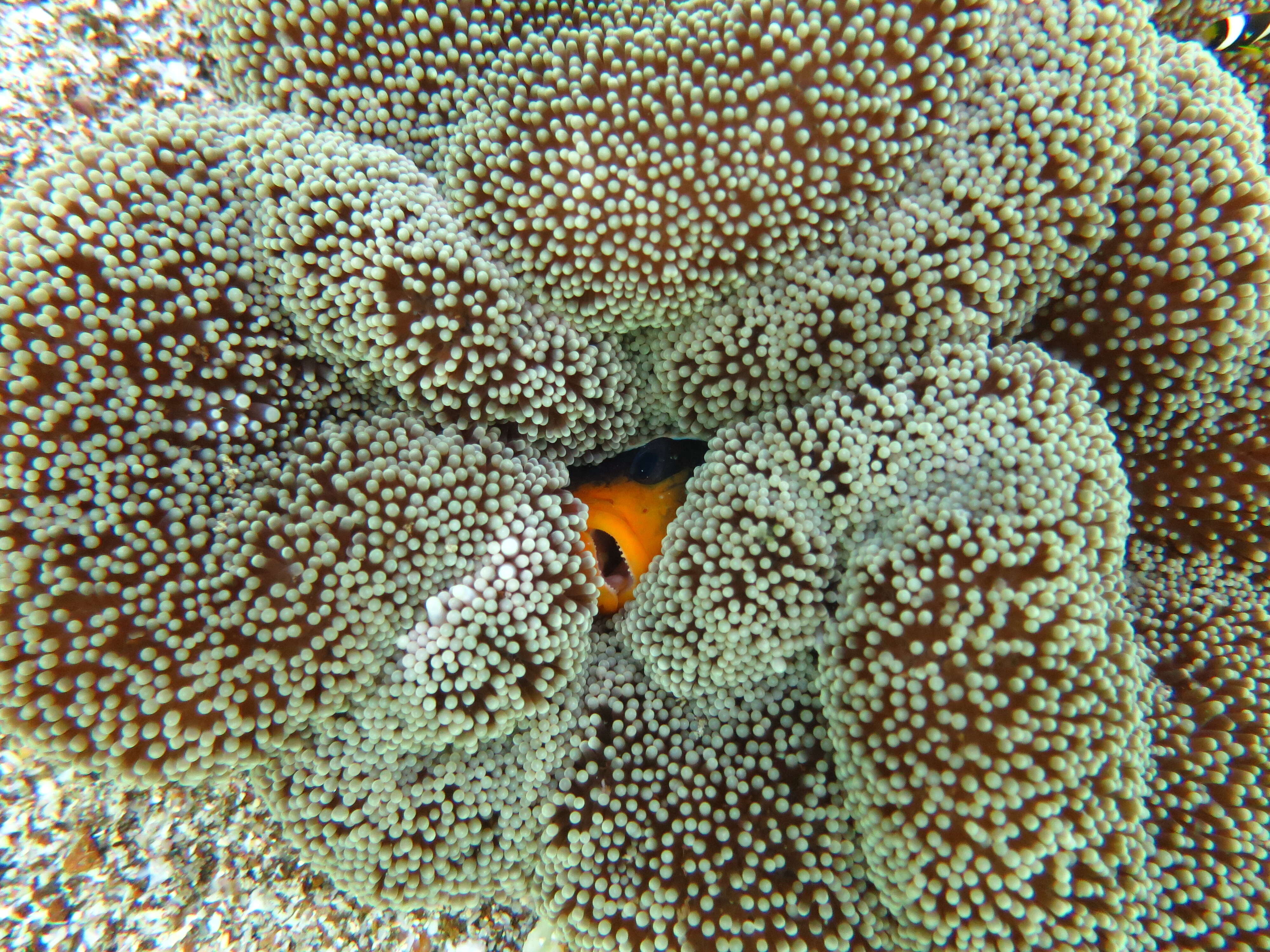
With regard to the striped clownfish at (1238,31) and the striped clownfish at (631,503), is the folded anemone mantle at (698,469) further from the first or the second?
the striped clownfish at (1238,31)

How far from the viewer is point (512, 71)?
1.83 m

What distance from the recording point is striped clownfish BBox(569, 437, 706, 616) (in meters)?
2.20

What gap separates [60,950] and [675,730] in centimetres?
162

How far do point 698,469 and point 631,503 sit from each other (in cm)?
44

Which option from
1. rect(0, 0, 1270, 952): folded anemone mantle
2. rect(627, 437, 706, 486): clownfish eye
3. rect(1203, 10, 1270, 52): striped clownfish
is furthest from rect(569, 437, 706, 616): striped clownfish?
rect(1203, 10, 1270, 52): striped clownfish

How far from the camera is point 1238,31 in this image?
85.5 inches

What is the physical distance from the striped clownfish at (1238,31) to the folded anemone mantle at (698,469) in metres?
0.43

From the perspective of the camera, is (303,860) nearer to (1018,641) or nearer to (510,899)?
(510,899)

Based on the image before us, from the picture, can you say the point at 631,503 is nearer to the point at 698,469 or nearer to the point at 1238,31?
the point at 698,469

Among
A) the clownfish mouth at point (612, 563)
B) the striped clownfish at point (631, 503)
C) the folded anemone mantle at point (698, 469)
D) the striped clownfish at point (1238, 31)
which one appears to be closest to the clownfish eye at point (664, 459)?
the striped clownfish at point (631, 503)

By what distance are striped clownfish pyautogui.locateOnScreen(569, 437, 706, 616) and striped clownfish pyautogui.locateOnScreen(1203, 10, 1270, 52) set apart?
2084 millimetres

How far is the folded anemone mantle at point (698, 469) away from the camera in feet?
5.03

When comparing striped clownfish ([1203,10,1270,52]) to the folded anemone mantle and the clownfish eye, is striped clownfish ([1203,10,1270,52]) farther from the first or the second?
the clownfish eye

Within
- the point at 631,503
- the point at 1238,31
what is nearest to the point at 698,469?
the point at 631,503
